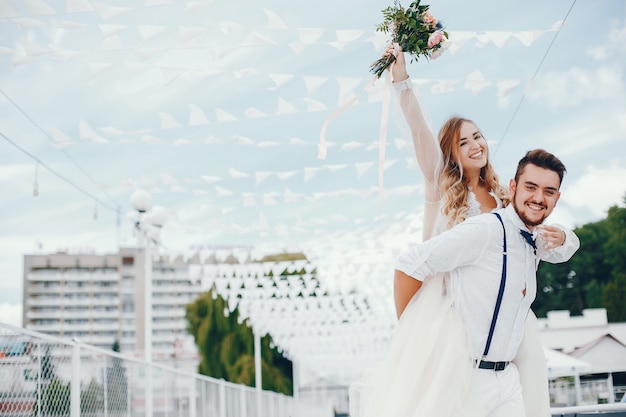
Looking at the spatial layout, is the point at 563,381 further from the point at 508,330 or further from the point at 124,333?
the point at 124,333

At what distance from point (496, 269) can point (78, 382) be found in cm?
360

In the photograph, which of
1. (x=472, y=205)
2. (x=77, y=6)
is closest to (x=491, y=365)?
(x=472, y=205)

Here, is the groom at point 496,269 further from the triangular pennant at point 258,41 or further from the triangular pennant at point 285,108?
the triangular pennant at point 285,108

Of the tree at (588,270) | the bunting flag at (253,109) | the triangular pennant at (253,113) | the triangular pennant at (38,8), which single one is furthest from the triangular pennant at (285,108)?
the tree at (588,270)

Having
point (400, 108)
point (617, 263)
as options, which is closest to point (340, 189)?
point (400, 108)

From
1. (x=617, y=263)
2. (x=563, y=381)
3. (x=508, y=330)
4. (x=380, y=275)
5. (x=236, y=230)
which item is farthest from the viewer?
(x=617, y=263)

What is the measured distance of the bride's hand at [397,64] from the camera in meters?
3.33

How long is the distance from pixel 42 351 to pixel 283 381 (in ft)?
111

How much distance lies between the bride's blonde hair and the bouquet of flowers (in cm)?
32

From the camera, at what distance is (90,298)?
433 ft

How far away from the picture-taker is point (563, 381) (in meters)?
21.0

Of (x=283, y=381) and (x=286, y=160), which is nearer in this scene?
(x=286, y=160)

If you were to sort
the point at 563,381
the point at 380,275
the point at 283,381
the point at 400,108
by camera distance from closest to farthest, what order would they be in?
1. the point at 400,108
2. the point at 380,275
3. the point at 563,381
4. the point at 283,381

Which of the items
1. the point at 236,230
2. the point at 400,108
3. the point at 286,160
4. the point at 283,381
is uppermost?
the point at 286,160
